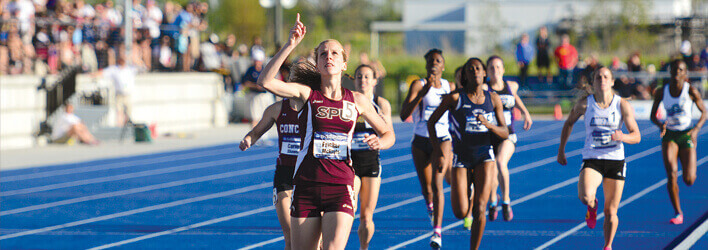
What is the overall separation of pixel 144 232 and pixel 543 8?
58.0 m

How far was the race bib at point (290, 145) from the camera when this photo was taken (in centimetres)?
662

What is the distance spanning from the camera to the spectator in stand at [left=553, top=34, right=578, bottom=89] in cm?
2866

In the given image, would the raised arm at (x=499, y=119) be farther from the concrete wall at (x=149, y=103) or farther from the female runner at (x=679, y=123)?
the concrete wall at (x=149, y=103)

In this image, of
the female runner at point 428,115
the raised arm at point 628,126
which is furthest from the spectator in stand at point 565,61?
the raised arm at point 628,126

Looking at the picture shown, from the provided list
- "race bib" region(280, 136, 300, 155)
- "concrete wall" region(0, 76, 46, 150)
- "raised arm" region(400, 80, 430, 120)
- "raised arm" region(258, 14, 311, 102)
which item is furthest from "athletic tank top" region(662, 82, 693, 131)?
"concrete wall" region(0, 76, 46, 150)

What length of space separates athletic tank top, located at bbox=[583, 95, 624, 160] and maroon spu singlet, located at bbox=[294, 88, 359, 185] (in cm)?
302

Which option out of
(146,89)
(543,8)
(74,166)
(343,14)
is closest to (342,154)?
(74,166)

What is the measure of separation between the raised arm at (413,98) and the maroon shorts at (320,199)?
3.35 m

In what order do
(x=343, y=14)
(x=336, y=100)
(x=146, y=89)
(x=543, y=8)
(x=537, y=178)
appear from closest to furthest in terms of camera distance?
(x=336, y=100)
(x=537, y=178)
(x=146, y=89)
(x=543, y=8)
(x=343, y=14)

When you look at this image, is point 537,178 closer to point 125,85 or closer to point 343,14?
point 125,85

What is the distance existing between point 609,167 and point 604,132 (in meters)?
0.28

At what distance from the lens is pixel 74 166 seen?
16016 mm

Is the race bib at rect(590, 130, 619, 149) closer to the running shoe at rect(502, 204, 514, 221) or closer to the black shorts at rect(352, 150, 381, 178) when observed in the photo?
the black shorts at rect(352, 150, 381, 178)

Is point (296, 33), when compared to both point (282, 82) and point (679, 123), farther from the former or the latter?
point (679, 123)
